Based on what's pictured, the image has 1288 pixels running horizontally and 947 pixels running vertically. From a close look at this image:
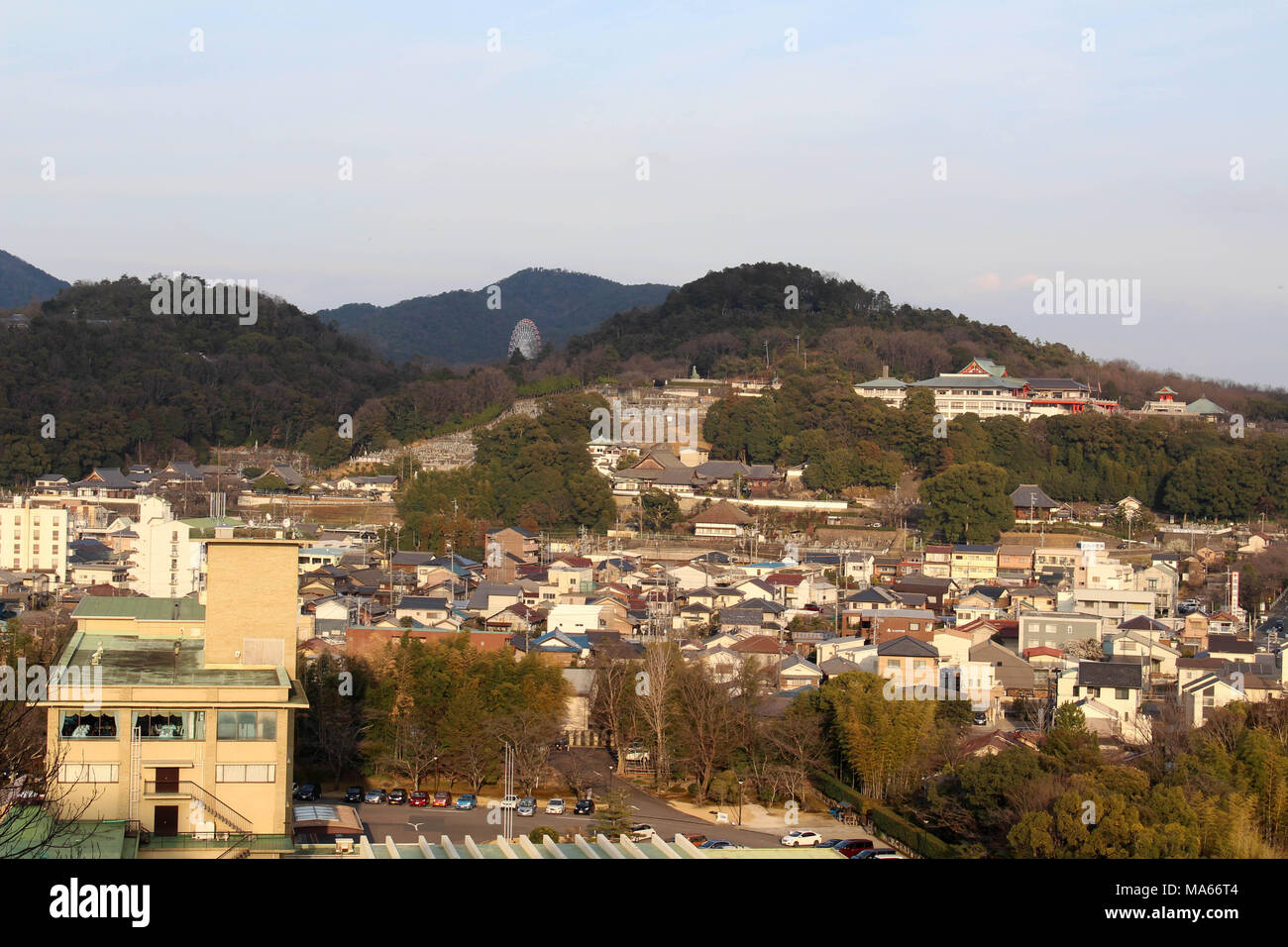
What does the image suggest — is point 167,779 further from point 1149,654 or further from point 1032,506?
point 1032,506

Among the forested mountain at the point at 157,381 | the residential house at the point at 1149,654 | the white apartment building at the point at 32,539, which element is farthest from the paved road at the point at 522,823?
the forested mountain at the point at 157,381

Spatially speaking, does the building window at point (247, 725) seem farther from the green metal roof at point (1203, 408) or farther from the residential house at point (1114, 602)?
the green metal roof at point (1203, 408)

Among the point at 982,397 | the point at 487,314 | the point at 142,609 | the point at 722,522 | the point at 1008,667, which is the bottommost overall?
the point at 1008,667

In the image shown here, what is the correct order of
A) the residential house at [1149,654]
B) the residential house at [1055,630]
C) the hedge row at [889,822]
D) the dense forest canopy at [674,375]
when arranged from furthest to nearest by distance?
1. the dense forest canopy at [674,375]
2. the residential house at [1055,630]
3. the residential house at [1149,654]
4. the hedge row at [889,822]

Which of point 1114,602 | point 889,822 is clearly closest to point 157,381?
point 1114,602

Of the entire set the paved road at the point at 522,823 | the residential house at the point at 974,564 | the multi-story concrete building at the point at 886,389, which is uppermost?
the multi-story concrete building at the point at 886,389

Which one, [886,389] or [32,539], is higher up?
[886,389]

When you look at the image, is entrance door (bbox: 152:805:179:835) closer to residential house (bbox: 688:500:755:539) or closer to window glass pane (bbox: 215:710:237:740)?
window glass pane (bbox: 215:710:237:740)

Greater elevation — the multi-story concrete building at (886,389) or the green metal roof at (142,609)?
the multi-story concrete building at (886,389)
